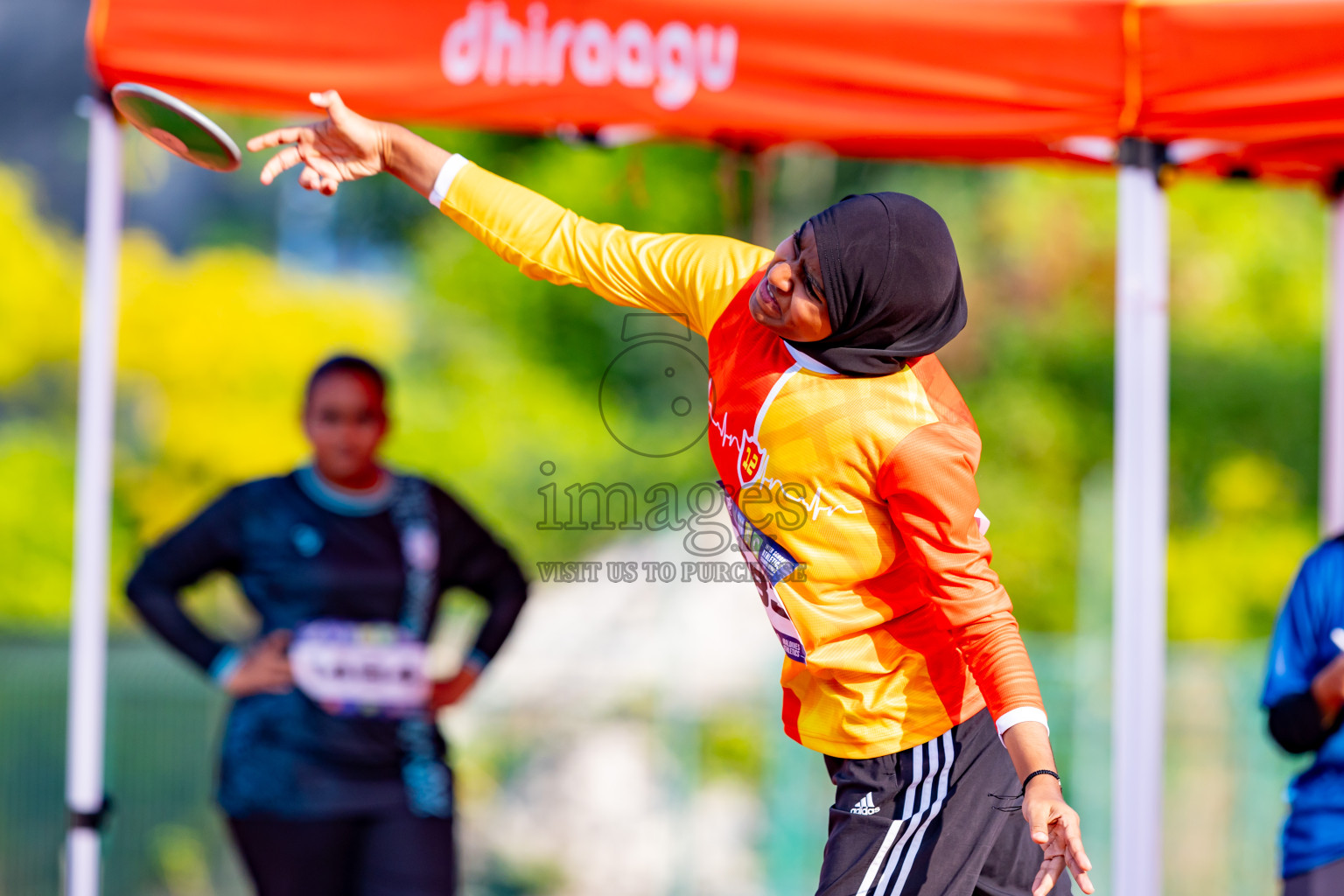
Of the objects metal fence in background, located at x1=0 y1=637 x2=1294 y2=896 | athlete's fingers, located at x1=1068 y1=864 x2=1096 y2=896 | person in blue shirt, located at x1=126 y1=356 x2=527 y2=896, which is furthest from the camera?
metal fence in background, located at x1=0 y1=637 x2=1294 y2=896

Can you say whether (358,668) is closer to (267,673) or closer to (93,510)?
(267,673)

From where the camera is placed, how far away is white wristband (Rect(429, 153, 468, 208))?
2088mm

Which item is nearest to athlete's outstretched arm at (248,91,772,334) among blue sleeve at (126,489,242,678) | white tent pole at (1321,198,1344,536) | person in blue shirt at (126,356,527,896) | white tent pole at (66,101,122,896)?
white tent pole at (66,101,122,896)

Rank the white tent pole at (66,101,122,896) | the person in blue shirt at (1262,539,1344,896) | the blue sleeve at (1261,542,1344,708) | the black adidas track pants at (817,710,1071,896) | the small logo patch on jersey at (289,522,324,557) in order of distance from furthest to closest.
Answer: the small logo patch on jersey at (289,522,324,557)
the white tent pole at (66,101,122,896)
the blue sleeve at (1261,542,1344,708)
the person in blue shirt at (1262,539,1344,896)
the black adidas track pants at (817,710,1071,896)

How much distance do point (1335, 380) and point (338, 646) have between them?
3210mm

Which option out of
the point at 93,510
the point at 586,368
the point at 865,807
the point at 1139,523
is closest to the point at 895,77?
the point at 1139,523

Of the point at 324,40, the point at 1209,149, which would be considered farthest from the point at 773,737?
the point at 324,40

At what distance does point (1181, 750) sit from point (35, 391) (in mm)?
9804

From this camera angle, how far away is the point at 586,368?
11.2m

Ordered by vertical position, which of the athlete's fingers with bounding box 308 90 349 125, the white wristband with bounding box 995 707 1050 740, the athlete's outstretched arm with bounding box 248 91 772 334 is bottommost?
the white wristband with bounding box 995 707 1050 740

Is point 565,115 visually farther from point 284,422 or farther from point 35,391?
point 35,391

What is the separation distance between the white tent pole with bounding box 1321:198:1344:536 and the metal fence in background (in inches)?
84.5

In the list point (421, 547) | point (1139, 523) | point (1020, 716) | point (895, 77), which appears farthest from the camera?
point (421, 547)

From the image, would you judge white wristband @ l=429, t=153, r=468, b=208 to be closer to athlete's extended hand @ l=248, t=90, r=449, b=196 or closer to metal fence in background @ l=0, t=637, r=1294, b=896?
athlete's extended hand @ l=248, t=90, r=449, b=196
